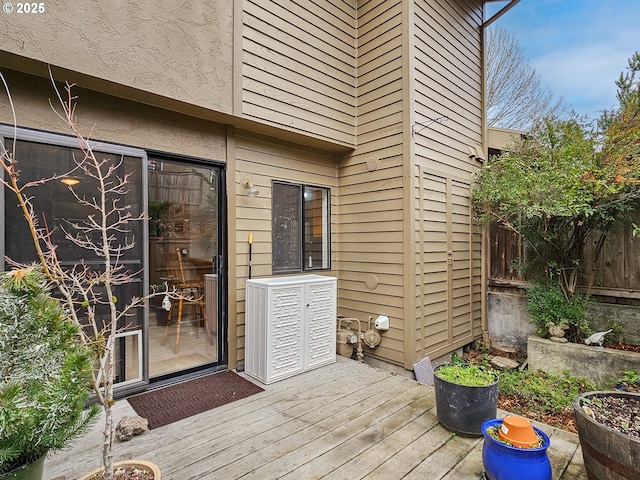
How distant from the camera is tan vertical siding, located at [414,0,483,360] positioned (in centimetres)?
416

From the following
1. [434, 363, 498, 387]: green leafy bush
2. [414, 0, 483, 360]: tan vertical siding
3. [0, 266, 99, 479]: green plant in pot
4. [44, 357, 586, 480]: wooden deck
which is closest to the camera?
[0, 266, 99, 479]: green plant in pot

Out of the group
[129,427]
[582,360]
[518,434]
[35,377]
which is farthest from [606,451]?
[129,427]

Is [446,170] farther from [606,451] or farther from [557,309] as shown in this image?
[606,451]

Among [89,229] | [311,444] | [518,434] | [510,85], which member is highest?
[510,85]

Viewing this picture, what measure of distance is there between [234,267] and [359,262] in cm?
172

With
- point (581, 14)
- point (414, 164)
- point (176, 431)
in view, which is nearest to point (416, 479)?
point (176, 431)

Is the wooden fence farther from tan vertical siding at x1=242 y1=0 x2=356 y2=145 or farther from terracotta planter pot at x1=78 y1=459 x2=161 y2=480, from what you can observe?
terracotta planter pot at x1=78 y1=459 x2=161 y2=480

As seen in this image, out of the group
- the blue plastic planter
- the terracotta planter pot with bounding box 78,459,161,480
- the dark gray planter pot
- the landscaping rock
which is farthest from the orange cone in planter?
the landscaping rock

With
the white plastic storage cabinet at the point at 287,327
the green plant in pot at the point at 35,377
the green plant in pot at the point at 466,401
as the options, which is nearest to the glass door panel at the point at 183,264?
the white plastic storage cabinet at the point at 287,327

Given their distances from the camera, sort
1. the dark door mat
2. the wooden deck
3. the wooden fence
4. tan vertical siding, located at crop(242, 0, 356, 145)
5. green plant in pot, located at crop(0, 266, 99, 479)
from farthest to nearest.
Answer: the wooden fence, tan vertical siding, located at crop(242, 0, 356, 145), the dark door mat, the wooden deck, green plant in pot, located at crop(0, 266, 99, 479)

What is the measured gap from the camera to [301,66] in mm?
4012

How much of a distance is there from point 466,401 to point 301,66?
152 inches

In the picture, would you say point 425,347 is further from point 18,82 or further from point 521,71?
point 521,71

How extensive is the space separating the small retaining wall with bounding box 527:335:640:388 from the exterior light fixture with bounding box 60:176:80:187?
5282 millimetres
